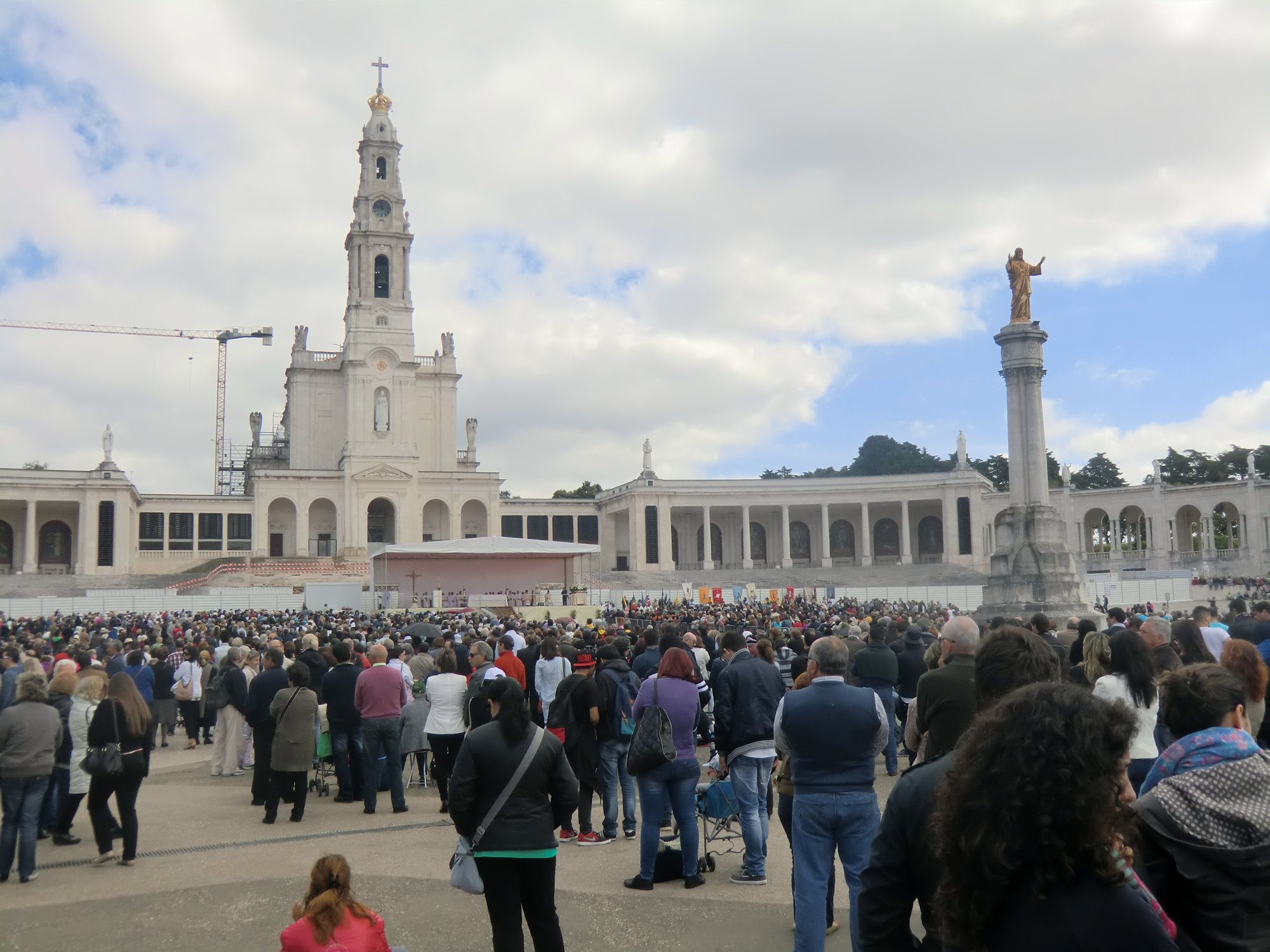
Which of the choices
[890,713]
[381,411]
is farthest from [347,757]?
[381,411]

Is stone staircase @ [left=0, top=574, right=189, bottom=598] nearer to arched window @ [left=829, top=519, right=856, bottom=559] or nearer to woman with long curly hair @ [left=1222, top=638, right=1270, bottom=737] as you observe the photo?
arched window @ [left=829, top=519, right=856, bottom=559]

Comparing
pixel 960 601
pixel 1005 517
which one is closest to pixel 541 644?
pixel 1005 517

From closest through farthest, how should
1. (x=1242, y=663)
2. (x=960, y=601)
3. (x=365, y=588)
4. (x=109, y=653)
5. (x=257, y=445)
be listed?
(x=1242, y=663) < (x=109, y=653) < (x=960, y=601) < (x=365, y=588) < (x=257, y=445)

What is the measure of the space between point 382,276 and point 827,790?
2500 inches

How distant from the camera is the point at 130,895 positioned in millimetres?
7508

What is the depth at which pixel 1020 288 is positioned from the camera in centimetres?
2283

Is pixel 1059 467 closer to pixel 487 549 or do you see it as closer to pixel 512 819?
pixel 487 549

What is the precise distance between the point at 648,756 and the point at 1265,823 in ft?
15.6

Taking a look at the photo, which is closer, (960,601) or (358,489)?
(960,601)

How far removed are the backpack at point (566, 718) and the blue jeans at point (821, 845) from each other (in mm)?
3459

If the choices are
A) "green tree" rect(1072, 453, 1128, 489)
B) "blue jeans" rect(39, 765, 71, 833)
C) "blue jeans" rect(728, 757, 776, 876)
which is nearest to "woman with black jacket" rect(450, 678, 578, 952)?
"blue jeans" rect(728, 757, 776, 876)

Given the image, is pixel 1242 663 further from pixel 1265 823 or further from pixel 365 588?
pixel 365 588

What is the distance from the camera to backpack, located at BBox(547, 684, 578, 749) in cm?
849

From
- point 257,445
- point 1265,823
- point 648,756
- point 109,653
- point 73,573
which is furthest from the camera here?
point 257,445
